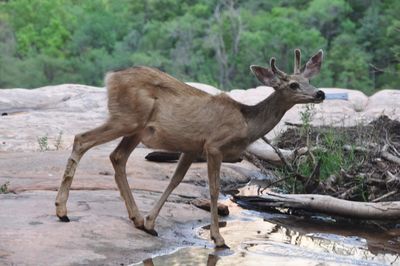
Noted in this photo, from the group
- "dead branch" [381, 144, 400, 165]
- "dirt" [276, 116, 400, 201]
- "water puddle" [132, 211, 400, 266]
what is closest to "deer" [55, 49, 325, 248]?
"water puddle" [132, 211, 400, 266]

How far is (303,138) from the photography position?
41.5 feet

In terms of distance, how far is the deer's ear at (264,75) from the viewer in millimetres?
7648

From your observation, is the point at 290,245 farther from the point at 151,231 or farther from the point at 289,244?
the point at 151,231

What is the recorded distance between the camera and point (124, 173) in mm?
8031

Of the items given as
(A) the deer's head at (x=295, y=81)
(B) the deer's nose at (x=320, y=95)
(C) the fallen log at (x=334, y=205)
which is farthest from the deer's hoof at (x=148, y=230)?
(B) the deer's nose at (x=320, y=95)

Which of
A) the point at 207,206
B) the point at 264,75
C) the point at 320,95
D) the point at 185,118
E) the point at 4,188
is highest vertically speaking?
the point at 264,75

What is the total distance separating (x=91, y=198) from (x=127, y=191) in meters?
0.87

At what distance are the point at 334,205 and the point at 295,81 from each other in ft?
6.35

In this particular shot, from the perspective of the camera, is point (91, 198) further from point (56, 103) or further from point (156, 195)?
point (56, 103)

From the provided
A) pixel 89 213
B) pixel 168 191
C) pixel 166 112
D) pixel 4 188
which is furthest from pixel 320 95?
pixel 4 188

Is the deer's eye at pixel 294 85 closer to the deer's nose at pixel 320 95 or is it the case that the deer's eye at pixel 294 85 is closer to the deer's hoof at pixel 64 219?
the deer's nose at pixel 320 95

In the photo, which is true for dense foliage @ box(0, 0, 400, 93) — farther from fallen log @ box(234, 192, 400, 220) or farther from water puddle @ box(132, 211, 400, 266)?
water puddle @ box(132, 211, 400, 266)

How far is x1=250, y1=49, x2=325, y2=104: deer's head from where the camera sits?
7.64 m

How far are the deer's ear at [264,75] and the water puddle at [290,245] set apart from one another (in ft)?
5.45
